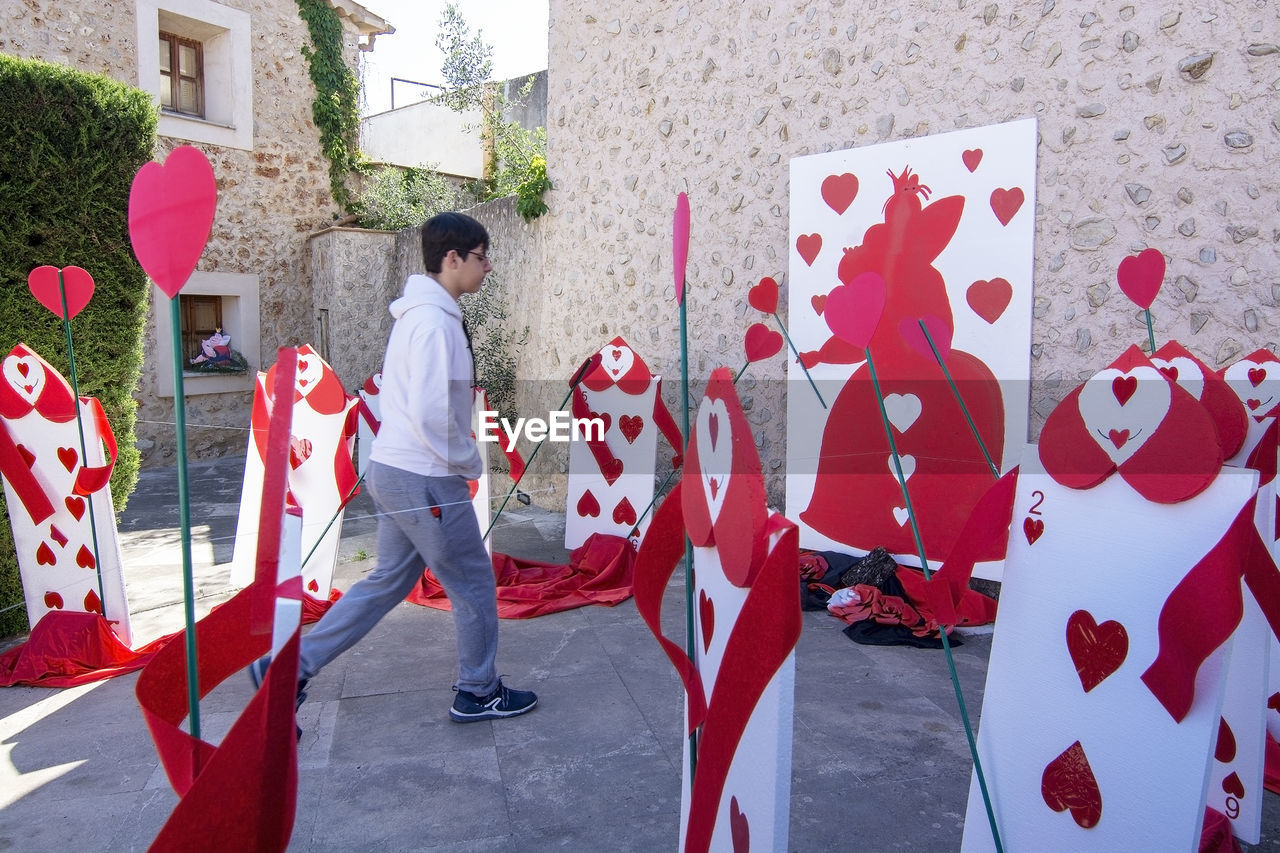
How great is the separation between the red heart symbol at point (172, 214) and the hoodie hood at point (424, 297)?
110 cm

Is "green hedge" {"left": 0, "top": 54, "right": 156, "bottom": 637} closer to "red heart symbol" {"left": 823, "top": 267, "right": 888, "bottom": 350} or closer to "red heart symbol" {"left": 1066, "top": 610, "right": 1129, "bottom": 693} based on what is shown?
"red heart symbol" {"left": 823, "top": 267, "right": 888, "bottom": 350}

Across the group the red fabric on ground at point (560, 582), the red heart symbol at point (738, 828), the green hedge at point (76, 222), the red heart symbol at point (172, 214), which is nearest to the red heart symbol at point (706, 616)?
the red heart symbol at point (738, 828)

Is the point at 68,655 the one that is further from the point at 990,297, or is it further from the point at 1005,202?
the point at 1005,202

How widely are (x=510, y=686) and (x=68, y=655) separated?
166 centimetres

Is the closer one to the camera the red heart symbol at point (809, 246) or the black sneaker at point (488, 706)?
the black sneaker at point (488, 706)

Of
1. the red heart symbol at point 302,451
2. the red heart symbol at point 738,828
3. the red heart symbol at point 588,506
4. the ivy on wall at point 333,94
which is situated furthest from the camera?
the ivy on wall at point 333,94

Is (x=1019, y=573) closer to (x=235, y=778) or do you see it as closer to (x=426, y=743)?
(x=235, y=778)

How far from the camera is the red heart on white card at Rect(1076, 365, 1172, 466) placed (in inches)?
62.1

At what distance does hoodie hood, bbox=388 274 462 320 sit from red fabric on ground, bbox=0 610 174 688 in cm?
178

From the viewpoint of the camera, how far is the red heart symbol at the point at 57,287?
3254mm

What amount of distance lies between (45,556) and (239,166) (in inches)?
276

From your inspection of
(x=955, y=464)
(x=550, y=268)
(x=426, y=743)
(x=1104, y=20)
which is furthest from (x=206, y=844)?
(x=550, y=268)

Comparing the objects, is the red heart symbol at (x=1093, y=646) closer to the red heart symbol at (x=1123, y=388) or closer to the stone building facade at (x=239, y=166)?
the red heart symbol at (x=1123, y=388)

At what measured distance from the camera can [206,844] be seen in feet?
3.67
